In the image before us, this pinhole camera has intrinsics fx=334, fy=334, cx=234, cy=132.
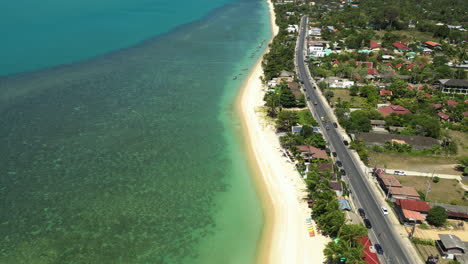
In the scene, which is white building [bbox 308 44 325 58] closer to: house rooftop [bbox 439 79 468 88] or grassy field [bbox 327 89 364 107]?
grassy field [bbox 327 89 364 107]

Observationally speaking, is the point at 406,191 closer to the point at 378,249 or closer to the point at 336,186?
the point at 336,186

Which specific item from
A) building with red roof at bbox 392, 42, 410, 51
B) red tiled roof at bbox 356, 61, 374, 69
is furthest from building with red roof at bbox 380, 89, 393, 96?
building with red roof at bbox 392, 42, 410, 51

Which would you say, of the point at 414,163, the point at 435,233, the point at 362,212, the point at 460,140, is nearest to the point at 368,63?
the point at 460,140

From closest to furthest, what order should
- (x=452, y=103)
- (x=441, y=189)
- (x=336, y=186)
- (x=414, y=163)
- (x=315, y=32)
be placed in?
1. (x=336, y=186)
2. (x=441, y=189)
3. (x=414, y=163)
4. (x=452, y=103)
5. (x=315, y=32)

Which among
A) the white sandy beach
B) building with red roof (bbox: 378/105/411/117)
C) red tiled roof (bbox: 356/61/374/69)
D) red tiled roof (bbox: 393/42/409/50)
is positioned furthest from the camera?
red tiled roof (bbox: 393/42/409/50)

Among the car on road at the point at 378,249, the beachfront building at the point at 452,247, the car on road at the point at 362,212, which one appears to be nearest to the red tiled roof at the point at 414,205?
the car on road at the point at 362,212

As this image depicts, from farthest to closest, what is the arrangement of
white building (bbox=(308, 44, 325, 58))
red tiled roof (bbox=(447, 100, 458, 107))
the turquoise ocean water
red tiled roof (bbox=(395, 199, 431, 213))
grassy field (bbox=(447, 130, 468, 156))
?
white building (bbox=(308, 44, 325, 58)) < red tiled roof (bbox=(447, 100, 458, 107)) < grassy field (bbox=(447, 130, 468, 156)) < red tiled roof (bbox=(395, 199, 431, 213)) < the turquoise ocean water
